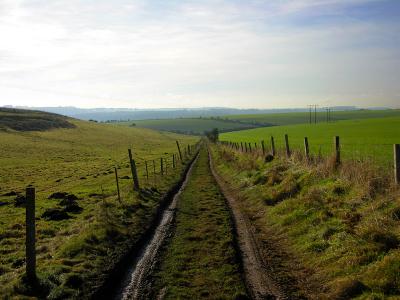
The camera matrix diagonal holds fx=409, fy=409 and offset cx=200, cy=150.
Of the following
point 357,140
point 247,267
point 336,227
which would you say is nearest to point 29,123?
point 357,140

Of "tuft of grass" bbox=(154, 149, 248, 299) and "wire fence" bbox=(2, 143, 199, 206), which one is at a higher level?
"tuft of grass" bbox=(154, 149, 248, 299)

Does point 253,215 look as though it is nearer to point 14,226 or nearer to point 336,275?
point 336,275

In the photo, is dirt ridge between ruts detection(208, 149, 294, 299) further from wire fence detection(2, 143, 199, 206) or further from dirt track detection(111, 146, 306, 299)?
wire fence detection(2, 143, 199, 206)

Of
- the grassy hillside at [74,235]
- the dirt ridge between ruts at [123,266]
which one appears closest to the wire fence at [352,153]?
the grassy hillside at [74,235]

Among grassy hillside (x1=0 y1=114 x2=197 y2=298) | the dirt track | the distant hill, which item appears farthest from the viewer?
the distant hill

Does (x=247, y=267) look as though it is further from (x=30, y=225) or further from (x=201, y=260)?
(x=30, y=225)

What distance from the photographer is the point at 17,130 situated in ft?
431

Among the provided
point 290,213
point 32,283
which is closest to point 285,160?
point 290,213

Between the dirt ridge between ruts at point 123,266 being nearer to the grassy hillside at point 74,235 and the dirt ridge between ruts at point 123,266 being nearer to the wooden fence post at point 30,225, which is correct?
the grassy hillside at point 74,235

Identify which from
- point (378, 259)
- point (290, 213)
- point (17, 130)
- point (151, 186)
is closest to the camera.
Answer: point (378, 259)

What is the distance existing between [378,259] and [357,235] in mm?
1366

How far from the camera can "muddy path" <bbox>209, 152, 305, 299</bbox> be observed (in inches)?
392

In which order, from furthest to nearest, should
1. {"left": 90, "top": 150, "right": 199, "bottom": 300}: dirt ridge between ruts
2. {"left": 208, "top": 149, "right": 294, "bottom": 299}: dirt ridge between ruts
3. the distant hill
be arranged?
1. the distant hill
2. {"left": 90, "top": 150, "right": 199, "bottom": 300}: dirt ridge between ruts
3. {"left": 208, "top": 149, "right": 294, "bottom": 299}: dirt ridge between ruts

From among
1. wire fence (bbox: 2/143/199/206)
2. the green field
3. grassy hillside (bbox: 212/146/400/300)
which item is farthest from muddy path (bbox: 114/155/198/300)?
the green field
